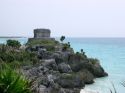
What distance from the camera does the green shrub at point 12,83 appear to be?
7.91 metres

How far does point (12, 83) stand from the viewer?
7.92 metres

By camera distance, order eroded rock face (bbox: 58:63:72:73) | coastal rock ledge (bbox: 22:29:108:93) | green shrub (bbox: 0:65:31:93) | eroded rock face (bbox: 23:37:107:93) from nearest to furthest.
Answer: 1. green shrub (bbox: 0:65:31:93)
2. eroded rock face (bbox: 23:37:107:93)
3. coastal rock ledge (bbox: 22:29:108:93)
4. eroded rock face (bbox: 58:63:72:73)

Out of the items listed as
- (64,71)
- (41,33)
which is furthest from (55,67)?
(41,33)

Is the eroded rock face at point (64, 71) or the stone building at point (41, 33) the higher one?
the stone building at point (41, 33)

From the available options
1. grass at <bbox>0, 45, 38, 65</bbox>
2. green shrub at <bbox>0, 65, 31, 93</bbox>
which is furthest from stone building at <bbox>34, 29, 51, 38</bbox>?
green shrub at <bbox>0, 65, 31, 93</bbox>

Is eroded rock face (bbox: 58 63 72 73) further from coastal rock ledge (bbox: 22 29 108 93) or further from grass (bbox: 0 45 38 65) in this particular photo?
grass (bbox: 0 45 38 65)

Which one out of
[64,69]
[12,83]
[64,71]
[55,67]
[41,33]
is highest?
[12,83]

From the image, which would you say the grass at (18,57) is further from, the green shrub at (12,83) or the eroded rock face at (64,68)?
the green shrub at (12,83)

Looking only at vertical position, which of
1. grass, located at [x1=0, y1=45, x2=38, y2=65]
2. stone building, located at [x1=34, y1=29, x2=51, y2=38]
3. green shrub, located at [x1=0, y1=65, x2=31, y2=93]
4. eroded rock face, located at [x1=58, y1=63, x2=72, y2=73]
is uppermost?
green shrub, located at [x1=0, y1=65, x2=31, y2=93]

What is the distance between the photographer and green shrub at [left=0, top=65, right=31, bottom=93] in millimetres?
7910

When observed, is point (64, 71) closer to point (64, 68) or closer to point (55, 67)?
point (64, 68)

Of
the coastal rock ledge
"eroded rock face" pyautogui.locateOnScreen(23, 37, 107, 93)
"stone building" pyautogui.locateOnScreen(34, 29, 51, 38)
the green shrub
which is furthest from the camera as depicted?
"stone building" pyautogui.locateOnScreen(34, 29, 51, 38)

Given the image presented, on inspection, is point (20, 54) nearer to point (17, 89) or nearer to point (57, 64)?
point (57, 64)

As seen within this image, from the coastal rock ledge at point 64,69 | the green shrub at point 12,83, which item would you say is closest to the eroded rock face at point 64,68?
the coastal rock ledge at point 64,69
